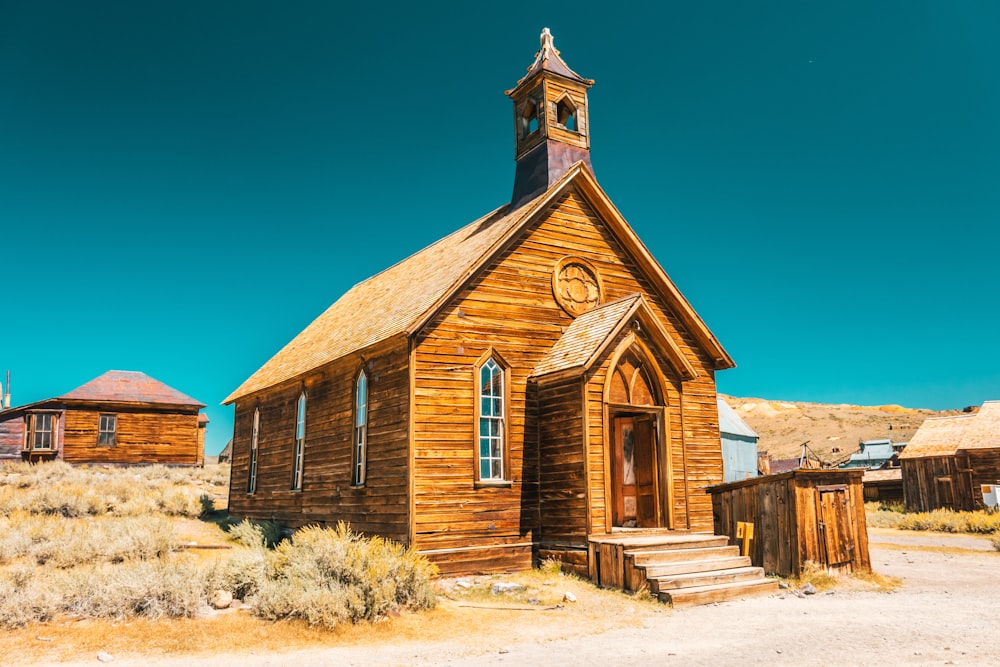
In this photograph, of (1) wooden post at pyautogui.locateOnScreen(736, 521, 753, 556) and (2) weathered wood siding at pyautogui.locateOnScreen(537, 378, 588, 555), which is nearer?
(2) weathered wood siding at pyautogui.locateOnScreen(537, 378, 588, 555)

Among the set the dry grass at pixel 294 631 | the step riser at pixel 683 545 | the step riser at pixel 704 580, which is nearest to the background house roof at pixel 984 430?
the step riser at pixel 683 545

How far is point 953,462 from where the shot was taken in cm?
3272

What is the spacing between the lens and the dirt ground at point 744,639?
28.3 ft

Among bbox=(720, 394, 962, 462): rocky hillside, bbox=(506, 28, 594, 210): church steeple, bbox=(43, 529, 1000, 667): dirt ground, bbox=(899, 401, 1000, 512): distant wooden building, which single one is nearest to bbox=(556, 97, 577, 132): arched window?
bbox=(506, 28, 594, 210): church steeple

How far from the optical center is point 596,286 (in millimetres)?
16969

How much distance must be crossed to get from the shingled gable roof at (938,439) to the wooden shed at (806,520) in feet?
70.7

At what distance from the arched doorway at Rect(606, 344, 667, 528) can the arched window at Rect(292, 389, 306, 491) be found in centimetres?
742

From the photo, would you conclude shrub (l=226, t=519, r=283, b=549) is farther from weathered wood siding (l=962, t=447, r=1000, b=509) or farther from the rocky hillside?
the rocky hillside

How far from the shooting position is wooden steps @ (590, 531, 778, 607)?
1234cm

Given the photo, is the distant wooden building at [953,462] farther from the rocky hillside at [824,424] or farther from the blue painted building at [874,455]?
the rocky hillside at [824,424]

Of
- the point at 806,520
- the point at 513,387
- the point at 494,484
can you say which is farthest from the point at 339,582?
the point at 806,520

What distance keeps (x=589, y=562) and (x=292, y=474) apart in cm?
891

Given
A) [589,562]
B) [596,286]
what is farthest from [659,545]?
[596,286]

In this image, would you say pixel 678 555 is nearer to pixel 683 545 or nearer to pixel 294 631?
pixel 683 545
